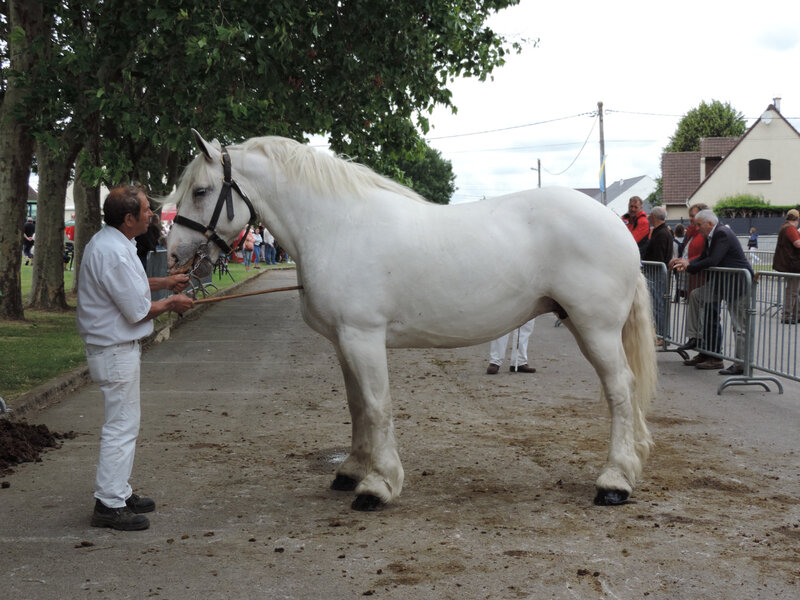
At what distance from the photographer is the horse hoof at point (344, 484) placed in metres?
5.31

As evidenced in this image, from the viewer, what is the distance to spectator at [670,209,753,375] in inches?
391

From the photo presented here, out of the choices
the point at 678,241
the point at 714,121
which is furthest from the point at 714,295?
the point at 714,121

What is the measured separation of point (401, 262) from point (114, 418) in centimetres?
188

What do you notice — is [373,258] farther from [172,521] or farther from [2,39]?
[2,39]

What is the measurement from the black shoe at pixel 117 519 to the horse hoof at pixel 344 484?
1254 mm

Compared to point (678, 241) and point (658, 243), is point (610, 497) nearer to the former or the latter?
point (658, 243)

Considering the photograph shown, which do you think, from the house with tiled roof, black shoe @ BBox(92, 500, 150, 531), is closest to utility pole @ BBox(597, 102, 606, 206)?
the house with tiled roof

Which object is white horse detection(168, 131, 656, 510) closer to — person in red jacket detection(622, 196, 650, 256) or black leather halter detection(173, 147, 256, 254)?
black leather halter detection(173, 147, 256, 254)

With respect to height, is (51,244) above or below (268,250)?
below

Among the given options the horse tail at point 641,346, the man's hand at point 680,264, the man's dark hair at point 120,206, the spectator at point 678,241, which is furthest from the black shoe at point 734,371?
the man's dark hair at point 120,206

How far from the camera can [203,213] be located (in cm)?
500

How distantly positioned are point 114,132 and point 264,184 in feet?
36.4

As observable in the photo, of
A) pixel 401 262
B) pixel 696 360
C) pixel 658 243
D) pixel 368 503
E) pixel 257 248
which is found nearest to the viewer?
pixel 368 503

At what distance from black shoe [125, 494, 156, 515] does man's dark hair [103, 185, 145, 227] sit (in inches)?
63.2
